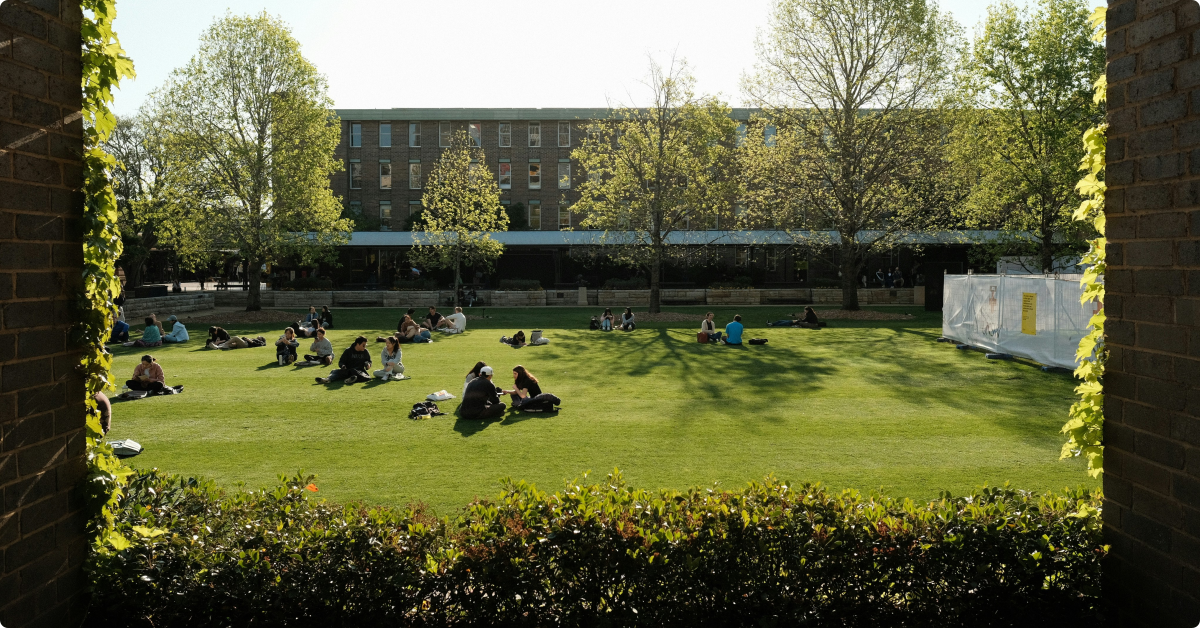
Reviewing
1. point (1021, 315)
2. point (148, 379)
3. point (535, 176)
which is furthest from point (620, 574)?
point (535, 176)

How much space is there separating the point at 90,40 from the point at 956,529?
5986 millimetres

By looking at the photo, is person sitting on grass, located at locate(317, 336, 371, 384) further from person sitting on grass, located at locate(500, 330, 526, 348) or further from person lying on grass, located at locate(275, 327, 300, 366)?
person sitting on grass, located at locate(500, 330, 526, 348)

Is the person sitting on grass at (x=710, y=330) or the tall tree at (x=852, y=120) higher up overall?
the tall tree at (x=852, y=120)

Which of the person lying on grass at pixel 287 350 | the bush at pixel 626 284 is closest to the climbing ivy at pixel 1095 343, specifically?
the person lying on grass at pixel 287 350

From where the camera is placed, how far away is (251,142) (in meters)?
34.8

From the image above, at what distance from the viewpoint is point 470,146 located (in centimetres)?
5584

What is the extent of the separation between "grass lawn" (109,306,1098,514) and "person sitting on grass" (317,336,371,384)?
0.41 m

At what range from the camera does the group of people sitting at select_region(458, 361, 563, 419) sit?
13.1m

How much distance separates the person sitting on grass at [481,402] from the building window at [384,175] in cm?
4919

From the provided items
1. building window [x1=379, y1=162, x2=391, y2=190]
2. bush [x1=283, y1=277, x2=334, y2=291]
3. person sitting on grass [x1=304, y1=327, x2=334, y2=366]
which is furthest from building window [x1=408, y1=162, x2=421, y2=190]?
person sitting on grass [x1=304, y1=327, x2=334, y2=366]

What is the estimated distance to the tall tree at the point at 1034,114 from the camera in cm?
3006

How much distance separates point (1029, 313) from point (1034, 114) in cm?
1668

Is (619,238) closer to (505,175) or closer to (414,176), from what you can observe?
(505,175)

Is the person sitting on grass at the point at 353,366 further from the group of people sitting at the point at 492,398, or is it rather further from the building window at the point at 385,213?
the building window at the point at 385,213
